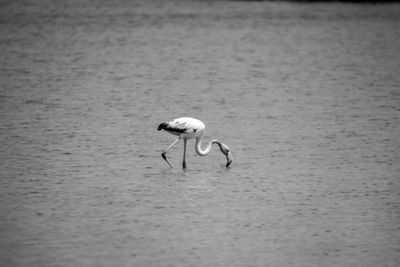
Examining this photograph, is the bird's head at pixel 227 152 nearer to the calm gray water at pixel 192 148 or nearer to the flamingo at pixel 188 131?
the flamingo at pixel 188 131

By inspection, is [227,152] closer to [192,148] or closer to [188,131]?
[188,131]

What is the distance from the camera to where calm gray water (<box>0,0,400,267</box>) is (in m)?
9.57

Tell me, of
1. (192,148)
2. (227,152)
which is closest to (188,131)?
(227,152)

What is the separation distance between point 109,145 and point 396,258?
631 centimetres

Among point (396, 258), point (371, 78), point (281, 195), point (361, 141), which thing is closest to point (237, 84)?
point (371, 78)

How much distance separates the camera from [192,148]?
14109mm

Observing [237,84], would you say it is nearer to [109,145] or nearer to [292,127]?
[292,127]

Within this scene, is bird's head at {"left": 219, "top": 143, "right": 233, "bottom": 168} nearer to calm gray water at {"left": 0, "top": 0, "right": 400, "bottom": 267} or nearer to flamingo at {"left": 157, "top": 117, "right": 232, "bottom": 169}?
flamingo at {"left": 157, "top": 117, "right": 232, "bottom": 169}

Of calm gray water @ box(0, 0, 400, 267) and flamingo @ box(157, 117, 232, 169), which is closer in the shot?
calm gray water @ box(0, 0, 400, 267)

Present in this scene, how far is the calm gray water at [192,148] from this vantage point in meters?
9.57

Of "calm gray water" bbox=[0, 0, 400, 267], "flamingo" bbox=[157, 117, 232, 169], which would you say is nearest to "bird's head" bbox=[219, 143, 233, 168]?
"flamingo" bbox=[157, 117, 232, 169]

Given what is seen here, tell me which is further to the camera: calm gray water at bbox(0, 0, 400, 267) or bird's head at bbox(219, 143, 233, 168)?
bird's head at bbox(219, 143, 233, 168)

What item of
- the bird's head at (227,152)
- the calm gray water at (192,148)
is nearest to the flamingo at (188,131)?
the bird's head at (227,152)

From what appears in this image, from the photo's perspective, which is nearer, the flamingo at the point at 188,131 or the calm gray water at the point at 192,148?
the calm gray water at the point at 192,148
